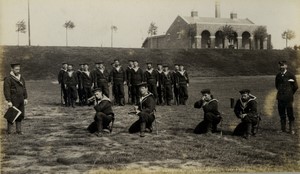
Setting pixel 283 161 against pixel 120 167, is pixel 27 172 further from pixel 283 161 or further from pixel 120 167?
pixel 283 161

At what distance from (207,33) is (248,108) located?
109ft

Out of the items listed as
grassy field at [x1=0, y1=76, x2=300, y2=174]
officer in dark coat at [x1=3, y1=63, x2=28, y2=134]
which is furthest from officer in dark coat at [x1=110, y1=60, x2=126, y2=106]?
officer in dark coat at [x1=3, y1=63, x2=28, y2=134]

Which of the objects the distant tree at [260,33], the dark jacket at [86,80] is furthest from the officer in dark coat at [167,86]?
the distant tree at [260,33]

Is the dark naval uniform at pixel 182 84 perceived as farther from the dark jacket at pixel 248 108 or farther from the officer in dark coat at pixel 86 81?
the dark jacket at pixel 248 108

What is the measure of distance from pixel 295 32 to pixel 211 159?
431 centimetres

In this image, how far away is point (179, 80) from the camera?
11.8 meters

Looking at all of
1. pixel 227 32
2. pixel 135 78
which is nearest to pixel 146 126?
pixel 135 78

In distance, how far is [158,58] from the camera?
28047 millimetres

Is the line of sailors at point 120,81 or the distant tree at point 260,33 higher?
the distant tree at point 260,33

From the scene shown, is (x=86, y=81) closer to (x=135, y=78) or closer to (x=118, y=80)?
(x=118, y=80)

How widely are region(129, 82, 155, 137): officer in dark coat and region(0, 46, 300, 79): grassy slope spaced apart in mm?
13890

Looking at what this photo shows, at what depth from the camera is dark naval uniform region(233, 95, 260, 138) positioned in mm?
7234

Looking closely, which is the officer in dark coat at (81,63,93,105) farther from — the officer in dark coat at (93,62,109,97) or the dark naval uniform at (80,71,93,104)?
the officer in dark coat at (93,62,109,97)

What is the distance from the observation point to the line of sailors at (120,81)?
11.3 m
